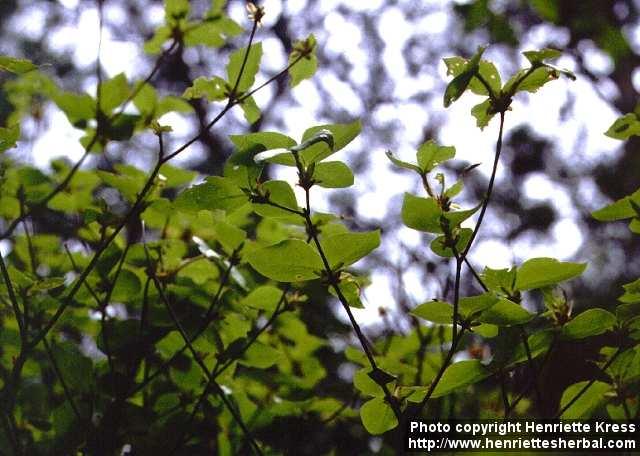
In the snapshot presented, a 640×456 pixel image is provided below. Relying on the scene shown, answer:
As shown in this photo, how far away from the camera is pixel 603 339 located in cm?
227

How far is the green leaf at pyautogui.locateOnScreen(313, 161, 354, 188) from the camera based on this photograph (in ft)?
3.05

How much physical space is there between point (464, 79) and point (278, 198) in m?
0.31

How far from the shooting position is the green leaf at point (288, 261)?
2.99 feet

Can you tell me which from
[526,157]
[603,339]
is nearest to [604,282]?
[526,157]

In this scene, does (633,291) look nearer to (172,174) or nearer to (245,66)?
(245,66)

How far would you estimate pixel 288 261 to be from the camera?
3.04 ft

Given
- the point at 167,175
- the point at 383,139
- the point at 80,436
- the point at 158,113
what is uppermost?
the point at 383,139

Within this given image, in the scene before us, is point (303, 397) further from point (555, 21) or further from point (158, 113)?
point (555, 21)

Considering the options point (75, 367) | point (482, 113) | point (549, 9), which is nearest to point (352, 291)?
point (482, 113)

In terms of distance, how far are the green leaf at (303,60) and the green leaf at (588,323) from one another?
0.73 m

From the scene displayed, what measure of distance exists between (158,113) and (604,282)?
4345 millimetres

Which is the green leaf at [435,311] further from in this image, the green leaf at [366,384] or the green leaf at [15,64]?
the green leaf at [15,64]

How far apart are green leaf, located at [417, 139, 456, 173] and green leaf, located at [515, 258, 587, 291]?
20cm

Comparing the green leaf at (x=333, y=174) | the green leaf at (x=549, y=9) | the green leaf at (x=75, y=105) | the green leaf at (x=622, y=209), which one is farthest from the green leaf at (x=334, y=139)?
the green leaf at (x=549, y=9)
